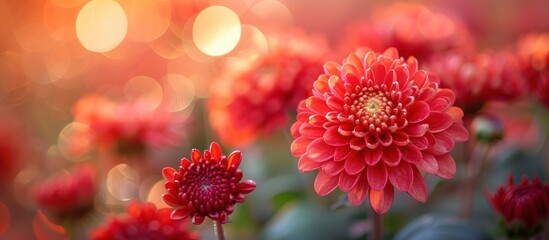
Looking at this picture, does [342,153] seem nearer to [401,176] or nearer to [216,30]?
[401,176]

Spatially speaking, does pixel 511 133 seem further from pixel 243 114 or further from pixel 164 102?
pixel 164 102

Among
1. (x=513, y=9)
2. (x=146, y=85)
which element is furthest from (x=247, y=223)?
(x=513, y=9)

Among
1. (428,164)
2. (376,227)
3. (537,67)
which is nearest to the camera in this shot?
(428,164)

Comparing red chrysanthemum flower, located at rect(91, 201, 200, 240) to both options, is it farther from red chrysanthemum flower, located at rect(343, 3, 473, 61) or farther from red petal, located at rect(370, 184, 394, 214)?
red chrysanthemum flower, located at rect(343, 3, 473, 61)

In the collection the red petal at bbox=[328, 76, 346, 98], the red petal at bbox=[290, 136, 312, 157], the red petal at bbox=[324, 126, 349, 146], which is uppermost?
the red petal at bbox=[328, 76, 346, 98]

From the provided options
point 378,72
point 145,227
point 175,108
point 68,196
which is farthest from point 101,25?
point 378,72

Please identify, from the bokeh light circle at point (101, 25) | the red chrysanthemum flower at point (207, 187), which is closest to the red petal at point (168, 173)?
the red chrysanthemum flower at point (207, 187)

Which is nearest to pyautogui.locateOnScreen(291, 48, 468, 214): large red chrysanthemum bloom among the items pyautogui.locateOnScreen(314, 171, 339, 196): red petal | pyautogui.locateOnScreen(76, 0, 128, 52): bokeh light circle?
pyautogui.locateOnScreen(314, 171, 339, 196): red petal
